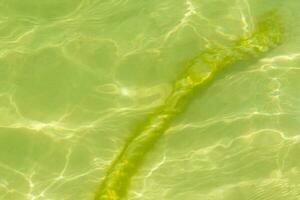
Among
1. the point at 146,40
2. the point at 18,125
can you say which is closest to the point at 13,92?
the point at 18,125

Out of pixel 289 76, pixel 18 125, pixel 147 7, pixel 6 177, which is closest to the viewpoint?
pixel 6 177

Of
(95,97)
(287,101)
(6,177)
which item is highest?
(95,97)

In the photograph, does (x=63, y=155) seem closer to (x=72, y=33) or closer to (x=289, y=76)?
(x=72, y=33)
